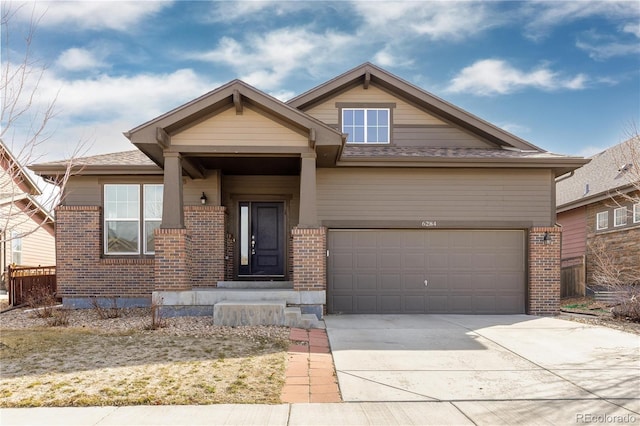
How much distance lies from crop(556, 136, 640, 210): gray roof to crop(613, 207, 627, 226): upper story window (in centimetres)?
79

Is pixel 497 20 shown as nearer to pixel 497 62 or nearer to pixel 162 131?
pixel 497 62

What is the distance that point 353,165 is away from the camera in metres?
11.8

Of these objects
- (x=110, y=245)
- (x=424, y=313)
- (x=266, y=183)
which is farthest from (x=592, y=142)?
(x=110, y=245)

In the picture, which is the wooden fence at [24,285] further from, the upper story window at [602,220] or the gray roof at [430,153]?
the upper story window at [602,220]

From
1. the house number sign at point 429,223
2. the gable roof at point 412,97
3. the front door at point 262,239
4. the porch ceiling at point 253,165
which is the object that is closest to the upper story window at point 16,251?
the front door at point 262,239

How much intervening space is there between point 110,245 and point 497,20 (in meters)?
11.5

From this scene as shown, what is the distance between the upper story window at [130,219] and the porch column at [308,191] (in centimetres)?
441

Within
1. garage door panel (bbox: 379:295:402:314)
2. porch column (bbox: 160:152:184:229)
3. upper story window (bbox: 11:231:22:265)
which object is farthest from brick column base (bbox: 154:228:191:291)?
upper story window (bbox: 11:231:22:265)

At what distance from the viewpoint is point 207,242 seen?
1234cm

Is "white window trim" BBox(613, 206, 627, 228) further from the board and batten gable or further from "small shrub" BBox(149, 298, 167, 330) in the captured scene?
"small shrub" BBox(149, 298, 167, 330)

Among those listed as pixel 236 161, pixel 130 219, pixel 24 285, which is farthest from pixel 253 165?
pixel 24 285

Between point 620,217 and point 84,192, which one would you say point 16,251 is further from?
point 620,217

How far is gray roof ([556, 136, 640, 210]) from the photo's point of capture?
16367 millimetres

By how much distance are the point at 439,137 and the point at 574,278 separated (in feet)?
29.8
